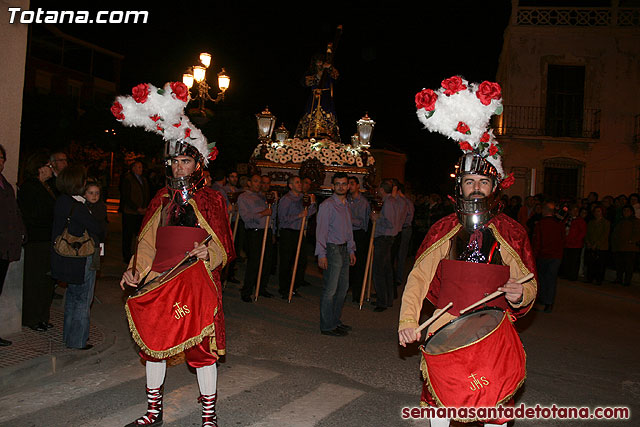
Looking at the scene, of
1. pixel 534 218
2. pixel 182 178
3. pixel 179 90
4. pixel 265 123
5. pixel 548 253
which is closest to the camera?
pixel 182 178

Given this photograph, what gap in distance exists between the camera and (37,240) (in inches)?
265

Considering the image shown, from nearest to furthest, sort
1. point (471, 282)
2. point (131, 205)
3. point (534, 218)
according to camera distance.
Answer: point (471, 282) < point (131, 205) < point (534, 218)

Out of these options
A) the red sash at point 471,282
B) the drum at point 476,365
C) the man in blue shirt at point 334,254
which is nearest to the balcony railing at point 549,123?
the man in blue shirt at point 334,254

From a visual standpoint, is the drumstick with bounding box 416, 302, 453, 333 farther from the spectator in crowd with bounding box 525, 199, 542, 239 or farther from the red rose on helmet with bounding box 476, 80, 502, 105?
the spectator in crowd with bounding box 525, 199, 542, 239

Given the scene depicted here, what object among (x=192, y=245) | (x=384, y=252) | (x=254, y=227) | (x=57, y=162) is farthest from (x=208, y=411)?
(x=254, y=227)

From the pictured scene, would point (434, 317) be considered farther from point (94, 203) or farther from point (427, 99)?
point (94, 203)

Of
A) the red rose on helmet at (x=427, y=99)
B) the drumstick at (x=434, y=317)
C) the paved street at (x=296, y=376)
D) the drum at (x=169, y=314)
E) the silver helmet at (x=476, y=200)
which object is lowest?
the paved street at (x=296, y=376)

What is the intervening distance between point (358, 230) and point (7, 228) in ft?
19.0

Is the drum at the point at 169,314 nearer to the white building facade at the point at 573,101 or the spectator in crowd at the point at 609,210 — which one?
the spectator in crowd at the point at 609,210

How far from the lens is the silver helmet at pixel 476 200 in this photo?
143 inches

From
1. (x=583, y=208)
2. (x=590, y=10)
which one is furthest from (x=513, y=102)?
(x=583, y=208)

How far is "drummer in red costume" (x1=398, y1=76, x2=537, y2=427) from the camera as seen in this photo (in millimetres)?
3475

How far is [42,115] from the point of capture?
35.4 m

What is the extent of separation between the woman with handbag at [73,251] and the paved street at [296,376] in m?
0.35
